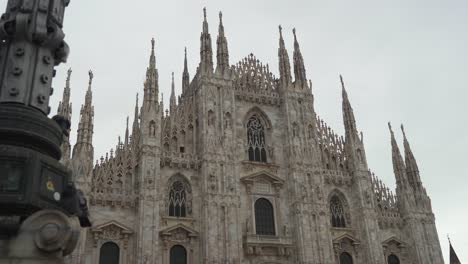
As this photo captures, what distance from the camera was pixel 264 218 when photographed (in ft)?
92.8

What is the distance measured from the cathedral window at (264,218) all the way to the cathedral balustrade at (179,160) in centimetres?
470

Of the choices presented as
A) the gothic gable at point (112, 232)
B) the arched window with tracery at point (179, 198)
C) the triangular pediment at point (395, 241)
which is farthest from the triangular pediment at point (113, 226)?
the triangular pediment at point (395, 241)

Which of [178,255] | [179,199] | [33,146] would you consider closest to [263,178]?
[179,199]

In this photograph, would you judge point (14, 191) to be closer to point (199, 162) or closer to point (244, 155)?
point (199, 162)

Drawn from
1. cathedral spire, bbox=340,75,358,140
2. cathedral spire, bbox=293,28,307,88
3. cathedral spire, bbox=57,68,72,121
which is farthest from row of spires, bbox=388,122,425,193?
cathedral spire, bbox=57,68,72,121

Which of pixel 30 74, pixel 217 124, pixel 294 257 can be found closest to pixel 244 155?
pixel 217 124

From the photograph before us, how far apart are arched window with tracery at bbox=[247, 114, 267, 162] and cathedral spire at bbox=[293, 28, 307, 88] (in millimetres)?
4538

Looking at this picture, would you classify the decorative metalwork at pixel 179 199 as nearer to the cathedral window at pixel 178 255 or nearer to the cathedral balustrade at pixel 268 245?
the cathedral window at pixel 178 255

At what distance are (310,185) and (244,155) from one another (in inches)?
184

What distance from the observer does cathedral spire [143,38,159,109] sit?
2742 cm

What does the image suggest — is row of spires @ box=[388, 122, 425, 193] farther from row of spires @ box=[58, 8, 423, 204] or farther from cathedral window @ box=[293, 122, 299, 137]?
cathedral window @ box=[293, 122, 299, 137]

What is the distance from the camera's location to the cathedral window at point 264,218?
2788cm

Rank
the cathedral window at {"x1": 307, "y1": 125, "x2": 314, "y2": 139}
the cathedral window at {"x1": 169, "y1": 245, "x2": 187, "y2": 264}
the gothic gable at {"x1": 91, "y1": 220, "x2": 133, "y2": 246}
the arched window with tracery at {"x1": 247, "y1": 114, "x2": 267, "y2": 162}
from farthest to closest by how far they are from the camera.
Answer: the cathedral window at {"x1": 307, "y1": 125, "x2": 314, "y2": 139}
the arched window with tracery at {"x1": 247, "y1": 114, "x2": 267, "y2": 162}
the cathedral window at {"x1": 169, "y1": 245, "x2": 187, "y2": 264}
the gothic gable at {"x1": 91, "y1": 220, "x2": 133, "y2": 246}

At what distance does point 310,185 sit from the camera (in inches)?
1160
